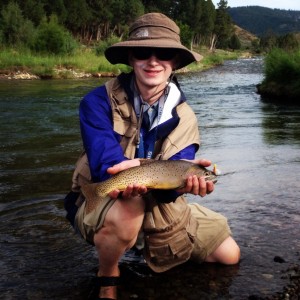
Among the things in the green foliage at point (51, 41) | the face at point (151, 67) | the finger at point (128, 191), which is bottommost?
the green foliage at point (51, 41)

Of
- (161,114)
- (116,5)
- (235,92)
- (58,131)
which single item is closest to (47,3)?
(116,5)

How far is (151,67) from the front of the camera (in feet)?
10.2

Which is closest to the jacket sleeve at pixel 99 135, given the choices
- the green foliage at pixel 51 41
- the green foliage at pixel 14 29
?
the green foliage at pixel 51 41

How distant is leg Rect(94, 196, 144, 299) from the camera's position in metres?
2.72

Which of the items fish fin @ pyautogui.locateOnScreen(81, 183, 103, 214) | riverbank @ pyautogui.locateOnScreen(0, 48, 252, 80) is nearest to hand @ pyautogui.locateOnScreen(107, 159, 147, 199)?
fish fin @ pyautogui.locateOnScreen(81, 183, 103, 214)

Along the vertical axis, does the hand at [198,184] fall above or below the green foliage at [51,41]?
above

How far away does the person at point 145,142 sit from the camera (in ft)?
9.47

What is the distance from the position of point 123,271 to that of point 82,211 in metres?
0.61

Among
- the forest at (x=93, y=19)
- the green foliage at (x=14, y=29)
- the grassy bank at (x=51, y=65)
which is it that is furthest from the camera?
the forest at (x=93, y=19)

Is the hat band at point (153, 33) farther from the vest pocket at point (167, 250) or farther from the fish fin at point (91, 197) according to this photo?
the vest pocket at point (167, 250)

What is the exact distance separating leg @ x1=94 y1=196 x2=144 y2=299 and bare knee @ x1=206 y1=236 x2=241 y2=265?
852 millimetres

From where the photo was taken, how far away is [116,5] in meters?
74.7

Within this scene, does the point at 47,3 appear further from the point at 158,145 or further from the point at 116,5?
the point at 158,145

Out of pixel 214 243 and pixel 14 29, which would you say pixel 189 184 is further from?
pixel 14 29
